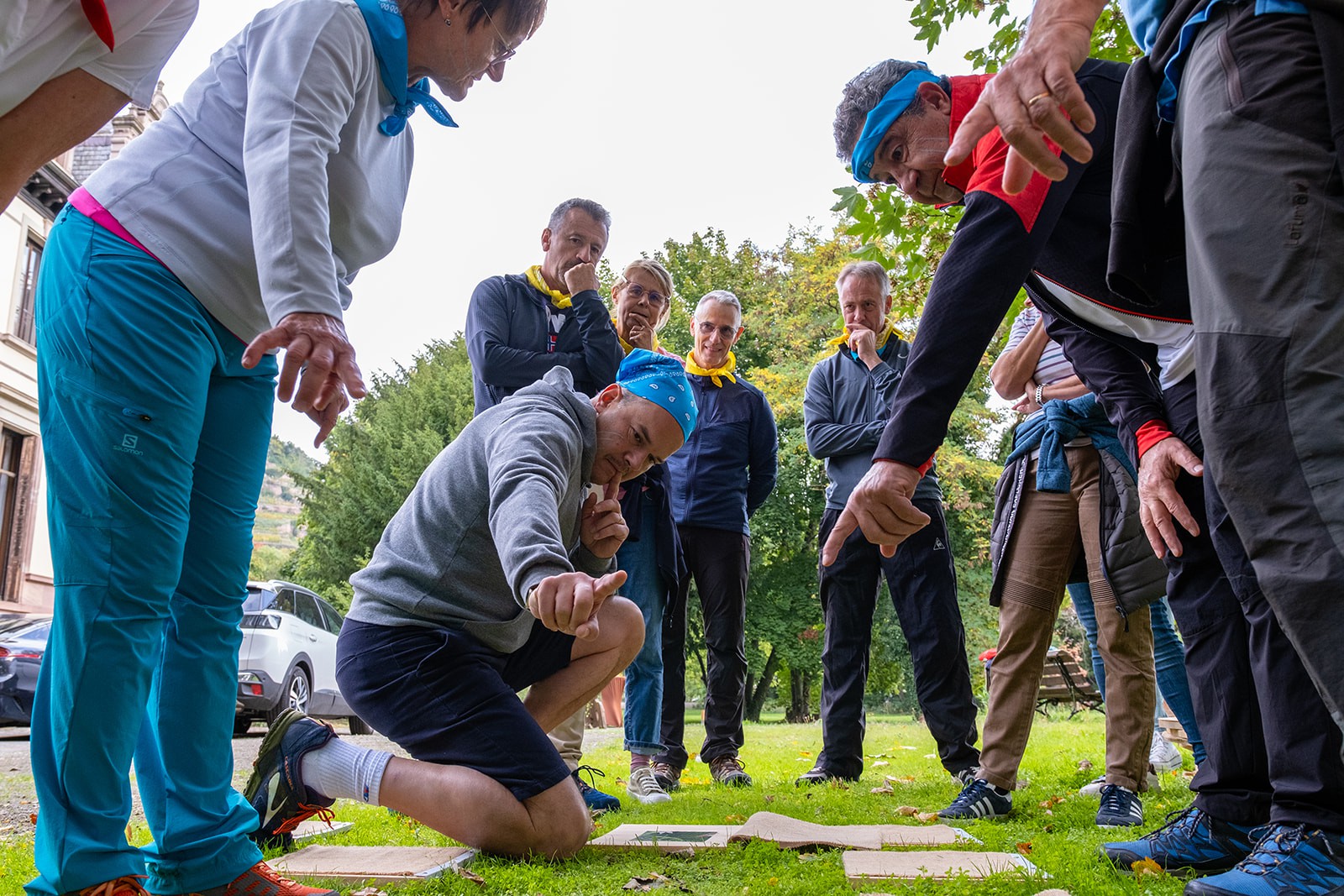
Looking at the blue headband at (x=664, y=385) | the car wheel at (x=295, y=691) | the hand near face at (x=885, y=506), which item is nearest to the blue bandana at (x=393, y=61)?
the blue headband at (x=664, y=385)

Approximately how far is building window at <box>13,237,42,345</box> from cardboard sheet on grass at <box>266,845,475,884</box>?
21665 millimetres

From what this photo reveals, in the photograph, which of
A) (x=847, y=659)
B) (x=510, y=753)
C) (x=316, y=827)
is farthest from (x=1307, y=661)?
(x=847, y=659)

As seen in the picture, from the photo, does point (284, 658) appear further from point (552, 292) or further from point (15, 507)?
point (15, 507)

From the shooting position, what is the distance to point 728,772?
17.8ft

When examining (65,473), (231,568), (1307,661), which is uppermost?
(65,473)

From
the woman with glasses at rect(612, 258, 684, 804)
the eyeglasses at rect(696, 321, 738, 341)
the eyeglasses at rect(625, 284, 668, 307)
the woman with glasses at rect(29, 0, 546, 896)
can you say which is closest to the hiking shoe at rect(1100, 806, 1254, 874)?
the woman with glasses at rect(29, 0, 546, 896)

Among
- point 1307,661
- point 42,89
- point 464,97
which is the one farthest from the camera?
point 464,97

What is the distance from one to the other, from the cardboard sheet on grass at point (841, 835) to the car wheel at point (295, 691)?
9.50m

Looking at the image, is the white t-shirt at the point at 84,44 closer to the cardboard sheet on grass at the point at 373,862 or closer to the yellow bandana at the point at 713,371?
the cardboard sheet on grass at the point at 373,862

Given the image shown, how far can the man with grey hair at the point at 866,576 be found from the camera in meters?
→ 4.84

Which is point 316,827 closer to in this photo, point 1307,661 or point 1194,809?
point 1194,809

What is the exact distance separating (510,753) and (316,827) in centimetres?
109

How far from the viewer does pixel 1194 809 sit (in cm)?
255

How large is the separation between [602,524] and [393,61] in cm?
158
